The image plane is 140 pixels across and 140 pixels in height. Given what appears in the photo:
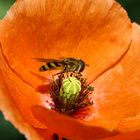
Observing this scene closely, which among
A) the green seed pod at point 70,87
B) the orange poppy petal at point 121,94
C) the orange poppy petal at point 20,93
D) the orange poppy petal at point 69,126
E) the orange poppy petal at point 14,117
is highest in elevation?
the orange poppy petal at point 121,94

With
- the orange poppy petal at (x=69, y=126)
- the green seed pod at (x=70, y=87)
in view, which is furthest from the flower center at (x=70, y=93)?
the orange poppy petal at (x=69, y=126)

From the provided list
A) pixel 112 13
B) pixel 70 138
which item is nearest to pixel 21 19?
pixel 112 13

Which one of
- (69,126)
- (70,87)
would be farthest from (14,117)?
(70,87)

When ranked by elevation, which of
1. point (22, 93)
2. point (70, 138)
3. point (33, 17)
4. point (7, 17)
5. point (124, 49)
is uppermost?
point (124, 49)

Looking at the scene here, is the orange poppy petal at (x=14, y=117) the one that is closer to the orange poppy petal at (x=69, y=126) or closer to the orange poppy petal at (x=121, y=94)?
the orange poppy petal at (x=69, y=126)

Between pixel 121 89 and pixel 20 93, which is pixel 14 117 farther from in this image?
pixel 121 89

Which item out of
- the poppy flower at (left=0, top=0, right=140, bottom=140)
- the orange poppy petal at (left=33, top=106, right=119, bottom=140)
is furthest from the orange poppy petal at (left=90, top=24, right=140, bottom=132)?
the orange poppy petal at (left=33, top=106, right=119, bottom=140)

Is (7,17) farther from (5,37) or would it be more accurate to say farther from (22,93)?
(22,93)
